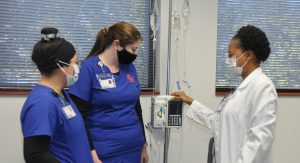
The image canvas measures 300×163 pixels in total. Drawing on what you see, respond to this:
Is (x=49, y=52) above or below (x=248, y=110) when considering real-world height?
above

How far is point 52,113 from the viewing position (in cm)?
110

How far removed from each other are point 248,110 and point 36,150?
984mm

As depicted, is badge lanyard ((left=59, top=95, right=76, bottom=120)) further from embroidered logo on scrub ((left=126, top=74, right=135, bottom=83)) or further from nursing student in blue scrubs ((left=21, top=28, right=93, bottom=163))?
embroidered logo on scrub ((left=126, top=74, right=135, bottom=83))

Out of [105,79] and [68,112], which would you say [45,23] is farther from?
[68,112]

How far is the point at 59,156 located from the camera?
1.18m

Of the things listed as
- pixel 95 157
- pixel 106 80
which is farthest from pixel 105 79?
pixel 95 157

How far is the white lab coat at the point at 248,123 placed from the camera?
55.6 inches

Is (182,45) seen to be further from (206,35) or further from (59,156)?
(59,156)

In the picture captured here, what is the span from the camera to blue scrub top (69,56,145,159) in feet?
5.27

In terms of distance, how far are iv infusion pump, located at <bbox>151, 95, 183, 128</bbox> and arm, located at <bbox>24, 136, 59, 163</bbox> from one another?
0.97 m

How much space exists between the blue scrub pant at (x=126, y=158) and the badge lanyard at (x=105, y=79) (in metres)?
0.39

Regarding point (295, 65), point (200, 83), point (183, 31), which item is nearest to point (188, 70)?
point (200, 83)

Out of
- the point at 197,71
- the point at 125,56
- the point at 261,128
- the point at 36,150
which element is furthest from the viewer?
the point at 197,71

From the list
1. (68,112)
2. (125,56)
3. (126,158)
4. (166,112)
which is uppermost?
(125,56)
